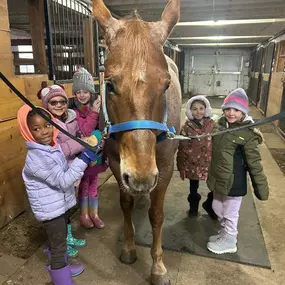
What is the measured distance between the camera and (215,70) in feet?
53.6

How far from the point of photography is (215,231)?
7.88ft

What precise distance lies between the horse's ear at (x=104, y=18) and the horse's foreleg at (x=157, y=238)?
1060 millimetres

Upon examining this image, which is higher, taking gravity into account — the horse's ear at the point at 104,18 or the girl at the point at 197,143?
the horse's ear at the point at 104,18

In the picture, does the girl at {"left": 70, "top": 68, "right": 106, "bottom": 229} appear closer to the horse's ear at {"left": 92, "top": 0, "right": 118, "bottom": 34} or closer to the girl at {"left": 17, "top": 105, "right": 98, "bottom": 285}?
the girl at {"left": 17, "top": 105, "right": 98, "bottom": 285}

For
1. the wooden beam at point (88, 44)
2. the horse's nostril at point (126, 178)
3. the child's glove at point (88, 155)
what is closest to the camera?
the horse's nostril at point (126, 178)

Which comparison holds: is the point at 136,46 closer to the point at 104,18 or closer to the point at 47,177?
the point at 104,18

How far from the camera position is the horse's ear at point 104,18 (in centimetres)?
144

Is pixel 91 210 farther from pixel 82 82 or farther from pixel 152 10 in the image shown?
pixel 152 10

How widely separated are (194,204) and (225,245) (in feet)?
1.95

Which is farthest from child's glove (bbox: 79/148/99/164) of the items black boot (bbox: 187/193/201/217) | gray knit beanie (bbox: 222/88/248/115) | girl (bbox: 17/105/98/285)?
black boot (bbox: 187/193/201/217)

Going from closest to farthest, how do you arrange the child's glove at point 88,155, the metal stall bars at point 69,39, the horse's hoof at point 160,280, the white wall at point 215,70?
1. the child's glove at point 88,155
2. the horse's hoof at point 160,280
3. the metal stall bars at point 69,39
4. the white wall at point 215,70

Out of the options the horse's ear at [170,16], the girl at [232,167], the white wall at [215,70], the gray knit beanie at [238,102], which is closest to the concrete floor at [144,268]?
the girl at [232,167]

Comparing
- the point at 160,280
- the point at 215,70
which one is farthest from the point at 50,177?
the point at 215,70

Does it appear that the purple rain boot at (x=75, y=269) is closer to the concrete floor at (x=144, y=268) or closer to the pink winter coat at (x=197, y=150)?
the concrete floor at (x=144, y=268)
